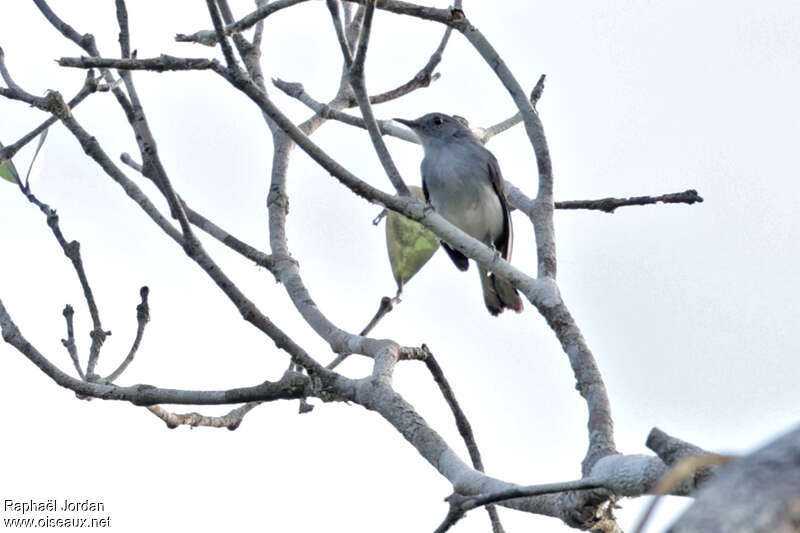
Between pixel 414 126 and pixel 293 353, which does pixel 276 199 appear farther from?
pixel 414 126

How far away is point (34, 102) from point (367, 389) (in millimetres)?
1658

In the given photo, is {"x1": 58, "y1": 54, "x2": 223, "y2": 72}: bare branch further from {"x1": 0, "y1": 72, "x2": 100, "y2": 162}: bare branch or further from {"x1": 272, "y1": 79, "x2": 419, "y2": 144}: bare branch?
{"x1": 272, "y1": 79, "x2": 419, "y2": 144}: bare branch

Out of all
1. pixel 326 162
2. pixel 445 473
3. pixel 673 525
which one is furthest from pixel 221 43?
pixel 673 525

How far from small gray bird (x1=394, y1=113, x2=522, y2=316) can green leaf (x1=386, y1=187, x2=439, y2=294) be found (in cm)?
421

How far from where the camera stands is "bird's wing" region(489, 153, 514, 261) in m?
9.94

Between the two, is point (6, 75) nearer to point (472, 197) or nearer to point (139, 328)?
point (139, 328)

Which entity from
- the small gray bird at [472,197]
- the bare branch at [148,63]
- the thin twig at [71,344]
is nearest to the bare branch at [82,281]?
the thin twig at [71,344]

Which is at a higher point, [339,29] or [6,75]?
[6,75]

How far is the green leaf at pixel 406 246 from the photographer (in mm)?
5434

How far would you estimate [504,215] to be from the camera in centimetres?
998

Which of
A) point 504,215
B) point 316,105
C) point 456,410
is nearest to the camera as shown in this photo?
point 456,410

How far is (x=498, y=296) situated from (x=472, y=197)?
3.09ft

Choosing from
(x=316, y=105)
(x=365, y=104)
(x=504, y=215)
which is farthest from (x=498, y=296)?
(x=365, y=104)

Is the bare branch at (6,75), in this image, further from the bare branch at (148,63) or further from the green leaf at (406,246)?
the green leaf at (406,246)
